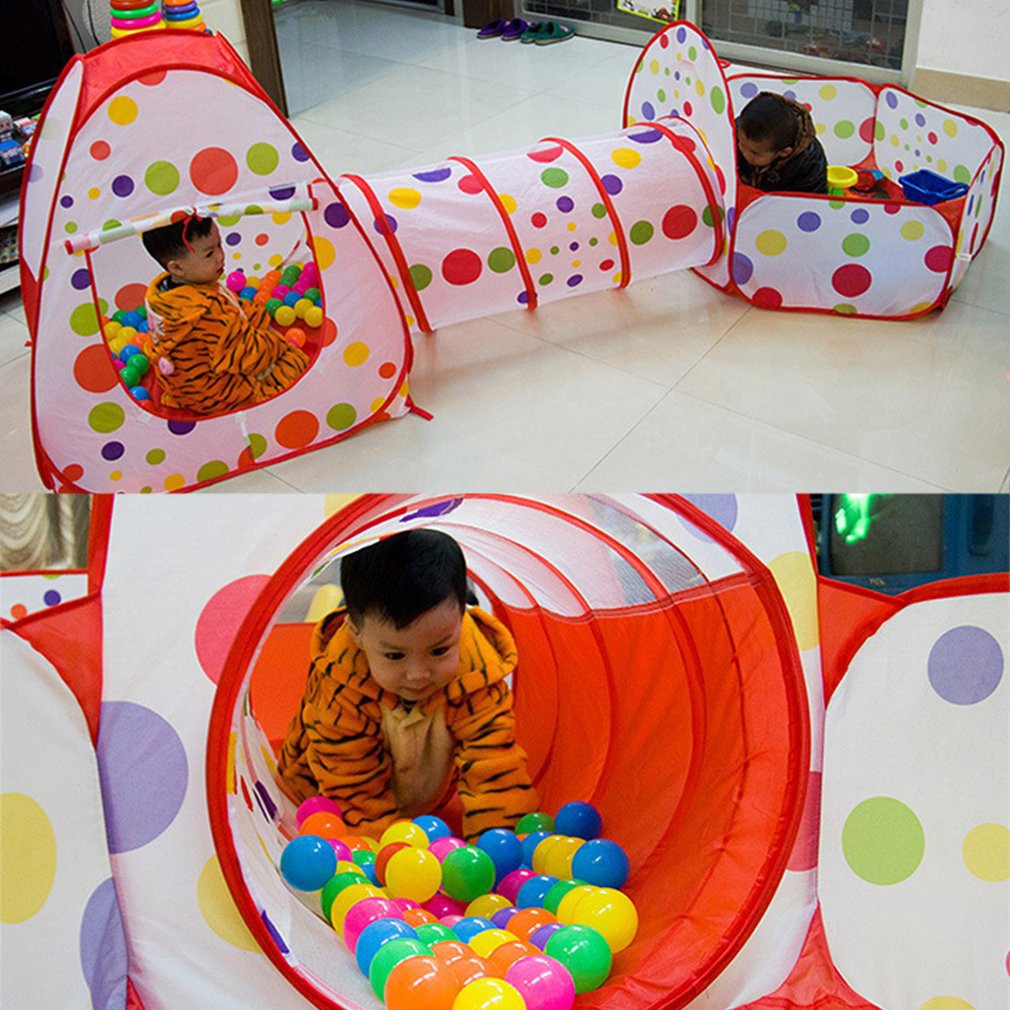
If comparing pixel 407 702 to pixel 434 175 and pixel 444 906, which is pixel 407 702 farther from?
pixel 434 175

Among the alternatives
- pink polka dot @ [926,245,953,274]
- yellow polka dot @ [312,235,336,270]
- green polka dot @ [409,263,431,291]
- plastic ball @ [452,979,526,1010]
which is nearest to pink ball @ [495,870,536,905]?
plastic ball @ [452,979,526,1010]

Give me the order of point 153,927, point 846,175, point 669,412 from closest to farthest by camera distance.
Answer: point 153,927
point 669,412
point 846,175

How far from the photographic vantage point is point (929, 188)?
266cm

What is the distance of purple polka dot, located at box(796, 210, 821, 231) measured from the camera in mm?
2438

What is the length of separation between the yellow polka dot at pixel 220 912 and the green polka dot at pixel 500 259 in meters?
1.56

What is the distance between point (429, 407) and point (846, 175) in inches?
48.1

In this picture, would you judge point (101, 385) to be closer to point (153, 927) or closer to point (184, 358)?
point (184, 358)

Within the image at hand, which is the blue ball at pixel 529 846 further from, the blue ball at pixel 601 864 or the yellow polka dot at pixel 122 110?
the yellow polka dot at pixel 122 110

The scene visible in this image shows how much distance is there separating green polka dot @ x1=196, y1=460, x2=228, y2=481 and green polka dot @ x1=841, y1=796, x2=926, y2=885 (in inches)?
53.5

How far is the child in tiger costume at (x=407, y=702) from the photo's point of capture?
53.2 inches

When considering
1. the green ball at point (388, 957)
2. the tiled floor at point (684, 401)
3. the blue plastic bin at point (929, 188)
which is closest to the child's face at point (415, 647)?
the green ball at point (388, 957)

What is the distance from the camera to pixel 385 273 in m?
2.13

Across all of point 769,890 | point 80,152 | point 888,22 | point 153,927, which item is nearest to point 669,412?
point 80,152

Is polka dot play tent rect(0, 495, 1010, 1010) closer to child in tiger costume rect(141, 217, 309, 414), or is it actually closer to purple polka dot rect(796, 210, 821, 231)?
child in tiger costume rect(141, 217, 309, 414)
